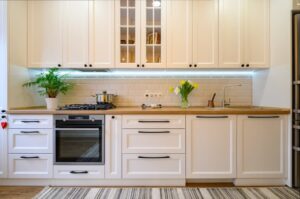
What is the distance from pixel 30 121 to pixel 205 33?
2.43m

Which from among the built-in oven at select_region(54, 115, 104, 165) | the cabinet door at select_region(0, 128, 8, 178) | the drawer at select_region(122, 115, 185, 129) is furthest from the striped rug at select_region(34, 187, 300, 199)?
the drawer at select_region(122, 115, 185, 129)

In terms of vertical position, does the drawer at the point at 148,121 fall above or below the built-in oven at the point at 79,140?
above

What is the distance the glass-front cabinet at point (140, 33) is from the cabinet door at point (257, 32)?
1.10 metres

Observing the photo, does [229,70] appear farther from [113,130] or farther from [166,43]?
[113,130]

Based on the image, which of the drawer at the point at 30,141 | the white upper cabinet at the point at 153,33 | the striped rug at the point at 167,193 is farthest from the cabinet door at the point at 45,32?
the striped rug at the point at 167,193

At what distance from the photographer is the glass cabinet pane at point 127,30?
3060 millimetres

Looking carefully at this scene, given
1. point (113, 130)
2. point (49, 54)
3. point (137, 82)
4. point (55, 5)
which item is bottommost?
→ point (113, 130)

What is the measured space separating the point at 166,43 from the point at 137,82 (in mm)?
724

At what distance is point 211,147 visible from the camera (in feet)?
9.08

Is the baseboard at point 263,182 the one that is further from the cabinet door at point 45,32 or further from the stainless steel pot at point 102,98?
the cabinet door at point 45,32

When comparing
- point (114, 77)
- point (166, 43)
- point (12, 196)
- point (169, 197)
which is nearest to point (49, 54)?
point (114, 77)

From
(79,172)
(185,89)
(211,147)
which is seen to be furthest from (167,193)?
(185,89)

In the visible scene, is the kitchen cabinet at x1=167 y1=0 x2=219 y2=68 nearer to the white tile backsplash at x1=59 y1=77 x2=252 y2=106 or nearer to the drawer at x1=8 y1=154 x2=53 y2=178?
the white tile backsplash at x1=59 y1=77 x2=252 y2=106

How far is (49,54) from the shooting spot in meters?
3.06
